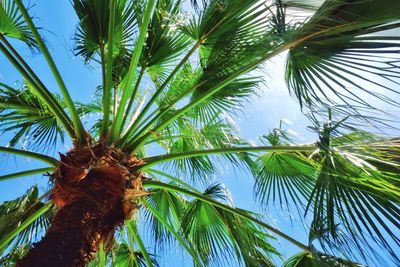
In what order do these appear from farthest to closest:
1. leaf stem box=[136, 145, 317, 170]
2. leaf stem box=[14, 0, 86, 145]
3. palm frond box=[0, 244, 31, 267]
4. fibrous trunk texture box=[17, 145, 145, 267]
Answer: palm frond box=[0, 244, 31, 267] → leaf stem box=[14, 0, 86, 145] → leaf stem box=[136, 145, 317, 170] → fibrous trunk texture box=[17, 145, 145, 267]

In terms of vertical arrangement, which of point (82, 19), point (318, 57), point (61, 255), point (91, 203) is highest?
point (82, 19)

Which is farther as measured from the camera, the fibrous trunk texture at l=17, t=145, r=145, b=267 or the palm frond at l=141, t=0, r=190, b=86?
the palm frond at l=141, t=0, r=190, b=86

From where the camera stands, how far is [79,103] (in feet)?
19.4

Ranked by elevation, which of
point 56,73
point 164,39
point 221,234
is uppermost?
point 164,39

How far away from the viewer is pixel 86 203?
129 inches

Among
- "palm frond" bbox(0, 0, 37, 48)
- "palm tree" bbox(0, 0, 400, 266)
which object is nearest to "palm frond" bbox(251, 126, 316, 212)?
"palm tree" bbox(0, 0, 400, 266)

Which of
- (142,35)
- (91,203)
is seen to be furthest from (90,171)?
(142,35)

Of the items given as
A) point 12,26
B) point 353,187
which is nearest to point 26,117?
point 12,26

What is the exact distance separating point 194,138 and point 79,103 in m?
1.65

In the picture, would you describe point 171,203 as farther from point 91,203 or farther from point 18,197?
point 91,203

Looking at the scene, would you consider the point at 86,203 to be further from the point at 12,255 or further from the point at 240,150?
the point at 12,255

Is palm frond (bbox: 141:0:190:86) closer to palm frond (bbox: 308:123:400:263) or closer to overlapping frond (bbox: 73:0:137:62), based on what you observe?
overlapping frond (bbox: 73:0:137:62)

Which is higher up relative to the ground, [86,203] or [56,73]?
[56,73]

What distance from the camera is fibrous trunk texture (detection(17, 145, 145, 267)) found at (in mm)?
2926
